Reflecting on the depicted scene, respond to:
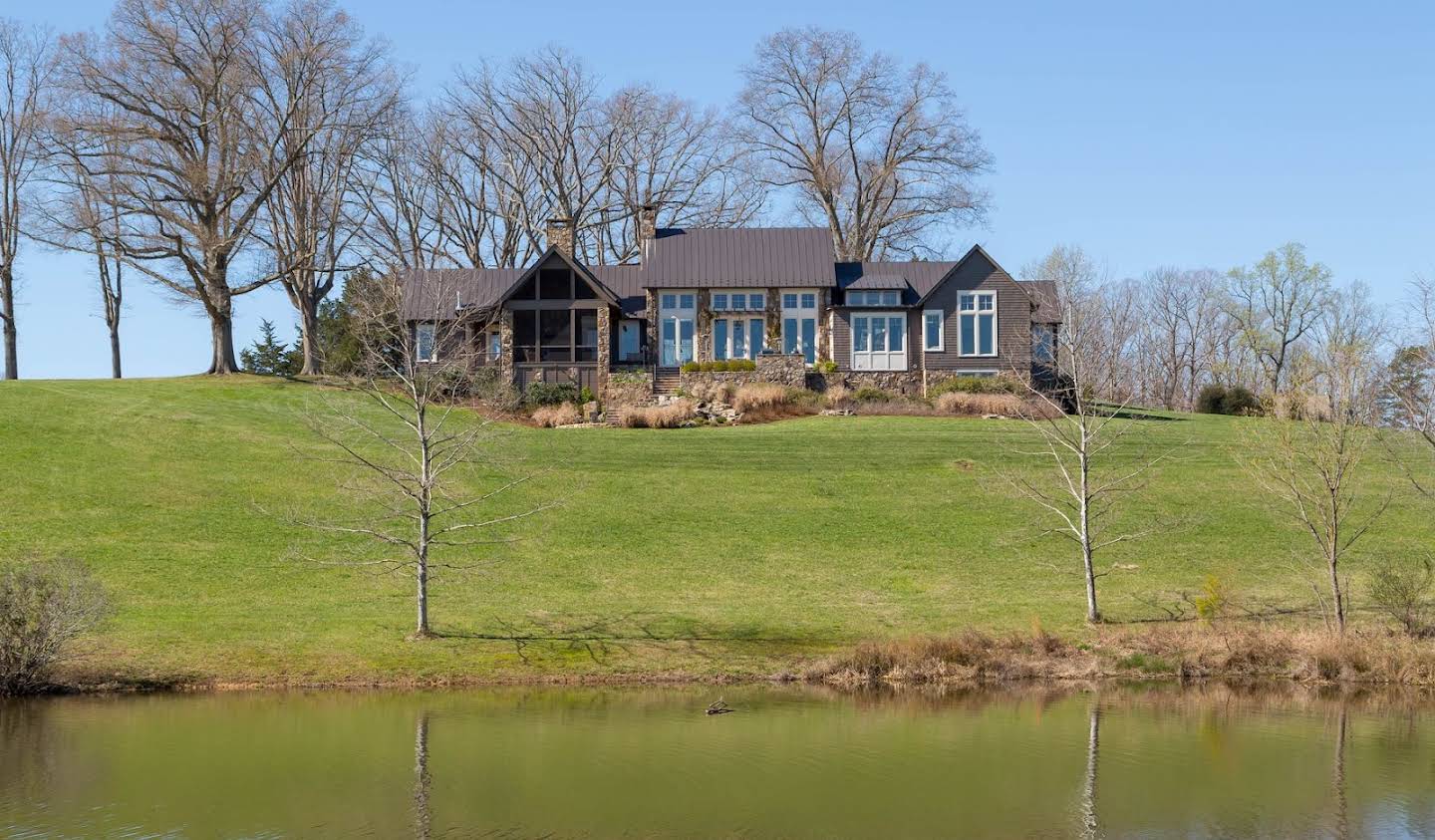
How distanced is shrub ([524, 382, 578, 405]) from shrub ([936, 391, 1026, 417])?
1295 cm

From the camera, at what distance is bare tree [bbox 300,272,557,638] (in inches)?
988

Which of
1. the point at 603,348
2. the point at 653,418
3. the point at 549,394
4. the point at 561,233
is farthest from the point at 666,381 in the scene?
the point at 561,233

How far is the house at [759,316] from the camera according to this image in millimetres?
49656

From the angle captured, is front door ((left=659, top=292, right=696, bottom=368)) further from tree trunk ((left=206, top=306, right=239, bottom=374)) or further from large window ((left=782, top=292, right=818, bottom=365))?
tree trunk ((left=206, top=306, right=239, bottom=374))

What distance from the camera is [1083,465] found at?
89.0 ft

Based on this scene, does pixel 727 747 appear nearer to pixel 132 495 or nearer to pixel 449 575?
pixel 449 575

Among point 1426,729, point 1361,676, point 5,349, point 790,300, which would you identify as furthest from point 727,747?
point 5,349

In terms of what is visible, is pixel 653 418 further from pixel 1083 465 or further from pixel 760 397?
pixel 1083 465

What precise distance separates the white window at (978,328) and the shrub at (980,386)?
5.25ft

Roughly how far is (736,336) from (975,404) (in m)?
9.86

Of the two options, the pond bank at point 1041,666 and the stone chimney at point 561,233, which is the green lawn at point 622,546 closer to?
the pond bank at point 1041,666

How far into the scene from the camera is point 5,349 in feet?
169

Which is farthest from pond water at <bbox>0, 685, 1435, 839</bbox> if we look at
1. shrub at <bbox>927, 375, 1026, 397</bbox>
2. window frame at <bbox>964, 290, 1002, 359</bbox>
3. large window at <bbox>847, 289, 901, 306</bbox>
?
large window at <bbox>847, 289, 901, 306</bbox>

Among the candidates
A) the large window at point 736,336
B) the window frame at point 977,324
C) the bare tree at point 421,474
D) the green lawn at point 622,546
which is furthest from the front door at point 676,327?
the window frame at point 977,324
